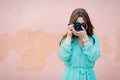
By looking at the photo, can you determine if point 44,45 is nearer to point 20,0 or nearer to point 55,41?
point 55,41

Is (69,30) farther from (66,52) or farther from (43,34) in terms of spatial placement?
(43,34)

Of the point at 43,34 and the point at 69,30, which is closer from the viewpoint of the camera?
the point at 69,30

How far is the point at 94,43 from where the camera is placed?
1.65 meters

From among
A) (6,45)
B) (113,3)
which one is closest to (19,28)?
(6,45)

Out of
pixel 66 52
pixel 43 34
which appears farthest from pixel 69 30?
pixel 43 34

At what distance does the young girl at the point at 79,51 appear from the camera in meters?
1.59

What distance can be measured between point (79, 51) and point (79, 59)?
2.0 inches

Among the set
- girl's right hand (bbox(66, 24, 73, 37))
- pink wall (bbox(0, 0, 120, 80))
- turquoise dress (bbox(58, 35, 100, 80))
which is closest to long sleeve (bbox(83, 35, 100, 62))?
turquoise dress (bbox(58, 35, 100, 80))

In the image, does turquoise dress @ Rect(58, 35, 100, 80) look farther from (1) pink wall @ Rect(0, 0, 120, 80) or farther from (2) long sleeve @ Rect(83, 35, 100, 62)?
(1) pink wall @ Rect(0, 0, 120, 80)

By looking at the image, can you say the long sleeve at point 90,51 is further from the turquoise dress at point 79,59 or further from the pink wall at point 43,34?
the pink wall at point 43,34

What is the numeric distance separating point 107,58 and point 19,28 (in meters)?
0.96

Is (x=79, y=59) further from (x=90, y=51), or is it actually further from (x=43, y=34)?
(x=43, y=34)

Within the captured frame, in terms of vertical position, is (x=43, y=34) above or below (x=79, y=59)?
above

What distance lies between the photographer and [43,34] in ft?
8.50
